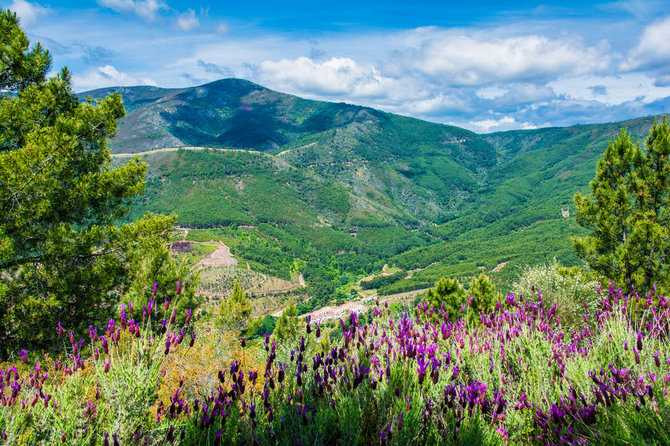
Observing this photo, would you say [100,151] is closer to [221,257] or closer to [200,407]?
[200,407]

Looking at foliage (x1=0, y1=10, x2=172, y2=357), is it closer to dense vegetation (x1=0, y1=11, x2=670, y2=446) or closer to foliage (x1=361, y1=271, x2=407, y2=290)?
dense vegetation (x1=0, y1=11, x2=670, y2=446)

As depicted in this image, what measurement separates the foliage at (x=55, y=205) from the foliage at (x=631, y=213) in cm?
1478

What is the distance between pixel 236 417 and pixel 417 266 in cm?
14768

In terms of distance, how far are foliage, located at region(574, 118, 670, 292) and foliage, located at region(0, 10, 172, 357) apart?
48.5 ft

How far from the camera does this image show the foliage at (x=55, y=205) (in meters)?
7.29

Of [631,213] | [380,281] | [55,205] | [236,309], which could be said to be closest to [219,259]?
[380,281]

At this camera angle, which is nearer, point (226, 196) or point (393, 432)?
point (393, 432)

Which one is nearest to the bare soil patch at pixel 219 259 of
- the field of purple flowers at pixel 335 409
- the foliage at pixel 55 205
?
the foliage at pixel 55 205

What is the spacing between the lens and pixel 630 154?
39.9 ft

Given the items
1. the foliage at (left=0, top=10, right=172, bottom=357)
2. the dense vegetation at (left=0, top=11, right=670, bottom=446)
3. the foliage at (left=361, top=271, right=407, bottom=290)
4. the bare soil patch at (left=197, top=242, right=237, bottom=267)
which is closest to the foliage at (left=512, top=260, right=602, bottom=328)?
the dense vegetation at (left=0, top=11, right=670, bottom=446)

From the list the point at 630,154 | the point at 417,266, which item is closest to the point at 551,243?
the point at 417,266

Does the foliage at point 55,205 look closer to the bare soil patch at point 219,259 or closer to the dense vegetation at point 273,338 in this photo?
the dense vegetation at point 273,338

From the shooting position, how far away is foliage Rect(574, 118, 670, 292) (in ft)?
37.1

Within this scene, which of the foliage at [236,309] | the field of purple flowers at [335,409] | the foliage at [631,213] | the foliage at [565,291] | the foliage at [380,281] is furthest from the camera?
the foliage at [380,281]
